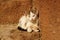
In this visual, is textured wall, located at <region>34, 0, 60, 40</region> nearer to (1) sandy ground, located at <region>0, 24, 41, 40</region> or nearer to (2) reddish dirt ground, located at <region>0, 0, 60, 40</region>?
(2) reddish dirt ground, located at <region>0, 0, 60, 40</region>

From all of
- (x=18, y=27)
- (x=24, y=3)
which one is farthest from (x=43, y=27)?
(x=24, y=3)

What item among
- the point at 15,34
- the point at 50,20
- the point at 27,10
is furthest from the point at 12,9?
the point at 50,20

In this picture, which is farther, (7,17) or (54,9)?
(7,17)

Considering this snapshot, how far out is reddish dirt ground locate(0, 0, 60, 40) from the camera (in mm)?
1175

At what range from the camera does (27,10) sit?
2.05 meters

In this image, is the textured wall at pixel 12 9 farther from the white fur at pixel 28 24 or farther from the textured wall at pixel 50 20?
the textured wall at pixel 50 20

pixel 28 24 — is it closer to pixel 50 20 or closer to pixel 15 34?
pixel 15 34

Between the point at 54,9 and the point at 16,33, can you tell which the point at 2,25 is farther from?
the point at 54,9

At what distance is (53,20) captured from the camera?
1.26 meters

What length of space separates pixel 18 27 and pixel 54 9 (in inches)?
22.9

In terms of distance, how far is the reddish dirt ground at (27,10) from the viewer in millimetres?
1175

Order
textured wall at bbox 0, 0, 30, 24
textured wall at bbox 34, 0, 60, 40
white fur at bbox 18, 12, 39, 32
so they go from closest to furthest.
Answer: textured wall at bbox 34, 0, 60, 40
white fur at bbox 18, 12, 39, 32
textured wall at bbox 0, 0, 30, 24

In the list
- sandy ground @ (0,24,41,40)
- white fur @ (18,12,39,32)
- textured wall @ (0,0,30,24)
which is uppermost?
textured wall @ (0,0,30,24)

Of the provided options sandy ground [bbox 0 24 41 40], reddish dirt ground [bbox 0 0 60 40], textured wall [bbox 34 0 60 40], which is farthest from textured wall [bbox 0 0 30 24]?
textured wall [bbox 34 0 60 40]
